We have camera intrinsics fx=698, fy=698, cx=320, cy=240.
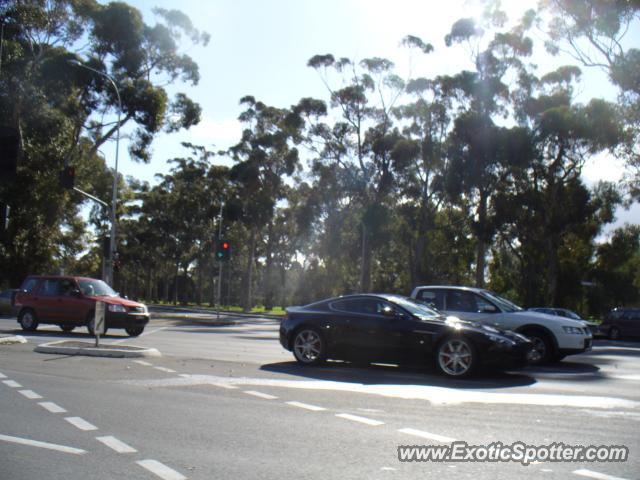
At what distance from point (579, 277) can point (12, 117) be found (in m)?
43.0

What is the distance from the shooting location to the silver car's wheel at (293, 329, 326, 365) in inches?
499

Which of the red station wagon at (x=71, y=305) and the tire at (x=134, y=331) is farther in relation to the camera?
the tire at (x=134, y=331)

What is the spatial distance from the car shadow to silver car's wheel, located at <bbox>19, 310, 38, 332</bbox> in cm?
1035

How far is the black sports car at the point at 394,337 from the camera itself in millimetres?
11211

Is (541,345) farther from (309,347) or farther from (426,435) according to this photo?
(426,435)

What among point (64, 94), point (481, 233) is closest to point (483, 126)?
point (481, 233)

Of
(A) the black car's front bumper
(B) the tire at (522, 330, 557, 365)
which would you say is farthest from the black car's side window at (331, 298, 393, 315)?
(A) the black car's front bumper

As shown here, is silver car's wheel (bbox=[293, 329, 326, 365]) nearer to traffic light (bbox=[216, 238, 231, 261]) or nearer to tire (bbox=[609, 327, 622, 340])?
traffic light (bbox=[216, 238, 231, 261])

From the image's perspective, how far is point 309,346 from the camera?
42.0 ft

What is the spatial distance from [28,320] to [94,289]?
216 cm

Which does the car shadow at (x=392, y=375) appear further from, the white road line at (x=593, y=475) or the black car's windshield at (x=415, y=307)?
the white road line at (x=593, y=475)

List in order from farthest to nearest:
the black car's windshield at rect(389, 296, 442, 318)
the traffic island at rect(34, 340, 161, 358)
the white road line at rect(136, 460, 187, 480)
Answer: the traffic island at rect(34, 340, 161, 358), the black car's windshield at rect(389, 296, 442, 318), the white road line at rect(136, 460, 187, 480)

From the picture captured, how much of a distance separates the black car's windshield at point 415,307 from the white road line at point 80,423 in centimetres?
610

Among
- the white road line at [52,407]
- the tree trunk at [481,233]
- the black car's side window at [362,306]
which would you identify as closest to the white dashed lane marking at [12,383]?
the white road line at [52,407]
